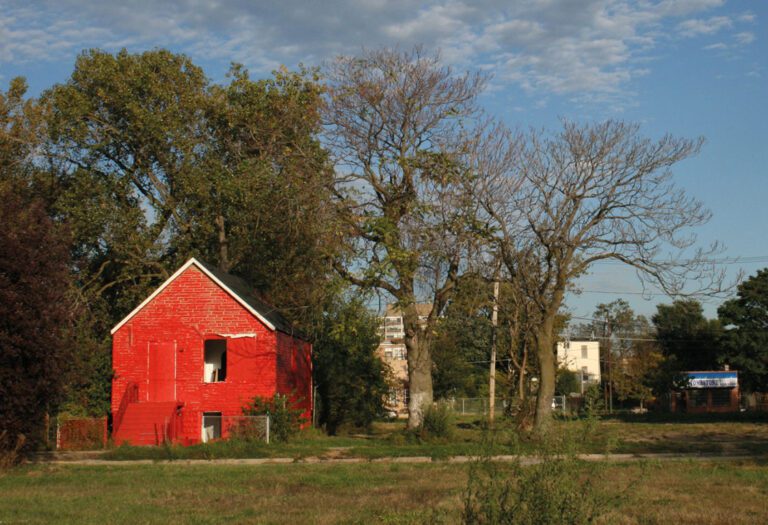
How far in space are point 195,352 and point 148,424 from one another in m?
3.47

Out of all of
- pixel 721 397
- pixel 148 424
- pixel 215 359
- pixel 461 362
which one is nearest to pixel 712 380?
pixel 721 397

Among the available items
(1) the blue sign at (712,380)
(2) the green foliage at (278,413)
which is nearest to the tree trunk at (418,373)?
(2) the green foliage at (278,413)

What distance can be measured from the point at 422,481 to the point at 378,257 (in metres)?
13.5

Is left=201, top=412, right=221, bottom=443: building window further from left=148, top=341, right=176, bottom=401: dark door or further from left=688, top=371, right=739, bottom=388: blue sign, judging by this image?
left=688, top=371, right=739, bottom=388: blue sign

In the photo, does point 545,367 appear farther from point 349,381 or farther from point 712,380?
point 712,380

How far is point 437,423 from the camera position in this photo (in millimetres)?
29094

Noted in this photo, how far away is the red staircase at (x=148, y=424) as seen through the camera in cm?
3084

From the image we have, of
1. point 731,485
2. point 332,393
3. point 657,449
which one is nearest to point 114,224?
point 332,393

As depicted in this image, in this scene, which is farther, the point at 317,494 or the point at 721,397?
the point at 721,397

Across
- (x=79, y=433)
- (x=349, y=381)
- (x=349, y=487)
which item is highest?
(x=349, y=381)

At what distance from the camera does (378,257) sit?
99.5 ft

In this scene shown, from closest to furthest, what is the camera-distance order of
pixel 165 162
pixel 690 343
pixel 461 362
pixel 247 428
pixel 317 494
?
1. pixel 317 494
2. pixel 247 428
3. pixel 165 162
4. pixel 461 362
5. pixel 690 343

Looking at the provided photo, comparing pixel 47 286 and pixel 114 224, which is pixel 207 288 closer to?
pixel 114 224

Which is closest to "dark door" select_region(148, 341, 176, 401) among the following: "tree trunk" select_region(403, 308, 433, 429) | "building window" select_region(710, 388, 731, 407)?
"tree trunk" select_region(403, 308, 433, 429)
